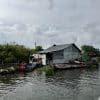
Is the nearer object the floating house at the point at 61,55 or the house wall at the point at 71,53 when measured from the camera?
the floating house at the point at 61,55

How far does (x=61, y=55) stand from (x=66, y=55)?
1408 millimetres

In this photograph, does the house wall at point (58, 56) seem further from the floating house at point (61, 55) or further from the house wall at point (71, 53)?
the house wall at point (71, 53)

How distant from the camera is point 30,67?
46344 millimetres

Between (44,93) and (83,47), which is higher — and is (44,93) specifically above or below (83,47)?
below

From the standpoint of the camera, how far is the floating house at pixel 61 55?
5525cm

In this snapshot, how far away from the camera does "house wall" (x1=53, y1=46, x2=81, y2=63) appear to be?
55812 millimetres

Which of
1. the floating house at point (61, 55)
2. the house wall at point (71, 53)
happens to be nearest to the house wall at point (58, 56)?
the floating house at point (61, 55)

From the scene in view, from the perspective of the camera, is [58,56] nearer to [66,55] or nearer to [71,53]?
[66,55]

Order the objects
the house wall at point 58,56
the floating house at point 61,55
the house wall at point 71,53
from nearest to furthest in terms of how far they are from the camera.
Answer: the floating house at point 61,55 < the house wall at point 58,56 < the house wall at point 71,53

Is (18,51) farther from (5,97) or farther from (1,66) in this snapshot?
(5,97)

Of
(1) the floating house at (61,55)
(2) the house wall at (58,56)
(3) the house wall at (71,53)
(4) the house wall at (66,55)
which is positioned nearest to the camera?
(1) the floating house at (61,55)

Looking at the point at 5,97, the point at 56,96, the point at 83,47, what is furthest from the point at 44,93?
the point at 83,47

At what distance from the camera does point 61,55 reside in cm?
5656

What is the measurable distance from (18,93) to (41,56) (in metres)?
34.9
